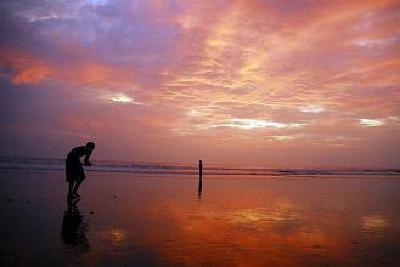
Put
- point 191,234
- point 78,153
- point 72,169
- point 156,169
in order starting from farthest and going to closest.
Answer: point 156,169, point 78,153, point 72,169, point 191,234

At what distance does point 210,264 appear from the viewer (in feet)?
22.4

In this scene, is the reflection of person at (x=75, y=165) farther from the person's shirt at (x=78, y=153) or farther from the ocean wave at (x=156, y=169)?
the ocean wave at (x=156, y=169)

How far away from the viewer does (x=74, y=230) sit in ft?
31.2

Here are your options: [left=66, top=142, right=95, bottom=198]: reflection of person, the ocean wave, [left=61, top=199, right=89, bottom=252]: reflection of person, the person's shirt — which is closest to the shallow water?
[left=61, top=199, right=89, bottom=252]: reflection of person

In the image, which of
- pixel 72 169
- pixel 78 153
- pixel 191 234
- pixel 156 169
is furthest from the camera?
pixel 156 169

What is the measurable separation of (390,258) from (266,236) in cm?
271

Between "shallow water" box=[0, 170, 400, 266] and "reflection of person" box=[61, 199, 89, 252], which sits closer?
"shallow water" box=[0, 170, 400, 266]

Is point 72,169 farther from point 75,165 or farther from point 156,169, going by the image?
point 156,169

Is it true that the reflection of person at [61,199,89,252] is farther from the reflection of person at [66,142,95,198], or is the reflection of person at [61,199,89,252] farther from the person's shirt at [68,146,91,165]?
the person's shirt at [68,146,91,165]

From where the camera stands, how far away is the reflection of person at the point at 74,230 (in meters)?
8.02

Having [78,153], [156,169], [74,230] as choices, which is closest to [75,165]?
[78,153]

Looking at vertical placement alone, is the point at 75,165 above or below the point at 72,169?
above

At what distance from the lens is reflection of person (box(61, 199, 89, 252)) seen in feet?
26.3

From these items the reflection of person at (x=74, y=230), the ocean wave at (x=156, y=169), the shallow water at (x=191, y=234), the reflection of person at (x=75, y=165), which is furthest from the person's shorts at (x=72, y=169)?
the ocean wave at (x=156, y=169)
